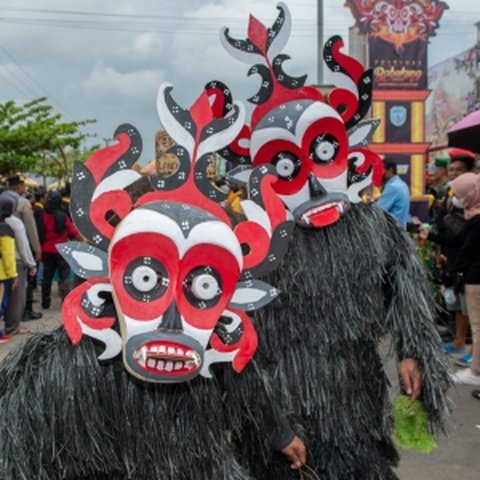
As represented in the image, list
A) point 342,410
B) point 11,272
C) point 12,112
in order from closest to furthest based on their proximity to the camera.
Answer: point 342,410
point 11,272
point 12,112

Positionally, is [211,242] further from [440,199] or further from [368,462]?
[440,199]

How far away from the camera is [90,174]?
4.74ft

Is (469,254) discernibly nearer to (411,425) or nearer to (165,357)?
(411,425)

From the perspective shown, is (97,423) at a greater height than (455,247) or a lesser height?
greater

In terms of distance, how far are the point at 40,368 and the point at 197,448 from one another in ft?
1.31

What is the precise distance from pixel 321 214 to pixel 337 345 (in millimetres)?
373

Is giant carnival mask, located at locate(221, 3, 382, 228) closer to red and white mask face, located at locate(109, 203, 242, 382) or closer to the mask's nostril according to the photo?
the mask's nostril

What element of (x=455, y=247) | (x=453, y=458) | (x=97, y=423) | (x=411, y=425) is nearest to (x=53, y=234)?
(x=455, y=247)

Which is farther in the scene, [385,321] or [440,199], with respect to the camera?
[440,199]

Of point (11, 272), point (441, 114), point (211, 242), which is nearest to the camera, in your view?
point (211, 242)

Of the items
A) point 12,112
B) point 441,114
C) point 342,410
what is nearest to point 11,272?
point 342,410

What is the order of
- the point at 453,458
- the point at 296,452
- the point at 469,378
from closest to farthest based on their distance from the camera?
1. the point at 296,452
2. the point at 453,458
3. the point at 469,378

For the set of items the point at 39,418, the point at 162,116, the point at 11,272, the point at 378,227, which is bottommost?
the point at 11,272

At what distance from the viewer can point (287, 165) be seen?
71.8 inches
